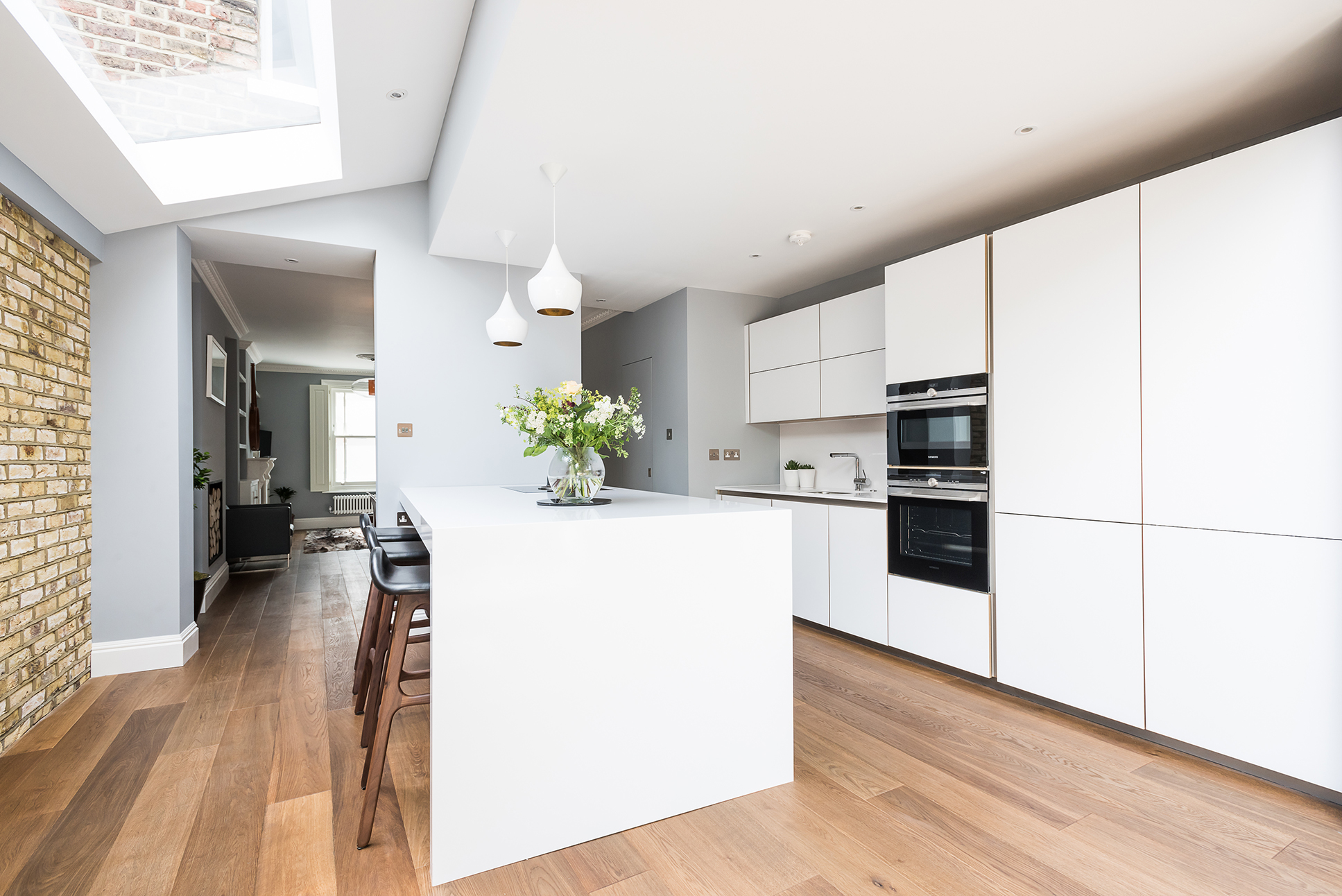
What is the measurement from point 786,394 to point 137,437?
3685 millimetres

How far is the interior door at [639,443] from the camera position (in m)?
5.29

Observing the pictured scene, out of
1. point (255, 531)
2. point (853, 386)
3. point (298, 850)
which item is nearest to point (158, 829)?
point (298, 850)

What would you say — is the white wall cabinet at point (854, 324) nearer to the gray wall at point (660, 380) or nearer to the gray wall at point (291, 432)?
the gray wall at point (660, 380)

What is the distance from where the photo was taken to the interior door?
5.29m

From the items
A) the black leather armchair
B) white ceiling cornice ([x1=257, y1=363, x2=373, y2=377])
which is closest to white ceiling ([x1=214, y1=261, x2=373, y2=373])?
white ceiling cornice ([x1=257, y1=363, x2=373, y2=377])

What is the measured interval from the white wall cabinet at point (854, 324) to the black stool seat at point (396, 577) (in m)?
2.75

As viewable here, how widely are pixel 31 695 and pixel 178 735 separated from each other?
65 centimetres

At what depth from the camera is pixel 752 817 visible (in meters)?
1.92

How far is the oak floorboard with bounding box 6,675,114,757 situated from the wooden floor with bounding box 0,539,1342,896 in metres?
0.01

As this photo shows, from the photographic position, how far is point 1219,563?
2.19 meters

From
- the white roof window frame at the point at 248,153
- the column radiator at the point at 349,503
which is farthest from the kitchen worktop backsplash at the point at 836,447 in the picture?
the column radiator at the point at 349,503

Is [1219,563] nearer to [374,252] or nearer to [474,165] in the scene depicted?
[474,165]

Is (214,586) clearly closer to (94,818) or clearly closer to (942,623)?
(94,818)

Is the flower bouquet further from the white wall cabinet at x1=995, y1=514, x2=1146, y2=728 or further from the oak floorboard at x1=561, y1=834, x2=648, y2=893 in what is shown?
the white wall cabinet at x1=995, y1=514, x2=1146, y2=728
